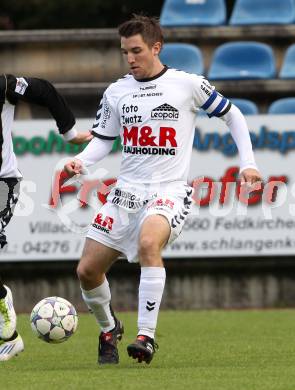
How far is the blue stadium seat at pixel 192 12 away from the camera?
744 inches

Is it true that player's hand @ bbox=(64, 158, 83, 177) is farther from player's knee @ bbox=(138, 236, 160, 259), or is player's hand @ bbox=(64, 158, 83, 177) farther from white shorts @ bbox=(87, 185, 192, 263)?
player's knee @ bbox=(138, 236, 160, 259)

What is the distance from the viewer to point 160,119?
27.3 ft

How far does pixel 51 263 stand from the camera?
1712 cm

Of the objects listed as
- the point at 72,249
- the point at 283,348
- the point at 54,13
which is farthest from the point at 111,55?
the point at 283,348

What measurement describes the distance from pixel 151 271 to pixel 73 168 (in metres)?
0.90

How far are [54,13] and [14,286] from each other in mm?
8986

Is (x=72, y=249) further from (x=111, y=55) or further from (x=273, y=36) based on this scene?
(x=273, y=36)

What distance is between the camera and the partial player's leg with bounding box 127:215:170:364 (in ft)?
26.0

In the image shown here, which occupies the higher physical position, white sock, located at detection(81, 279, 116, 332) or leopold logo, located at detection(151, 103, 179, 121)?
leopold logo, located at detection(151, 103, 179, 121)

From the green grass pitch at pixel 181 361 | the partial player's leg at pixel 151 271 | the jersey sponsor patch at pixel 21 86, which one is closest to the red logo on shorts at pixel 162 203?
the partial player's leg at pixel 151 271

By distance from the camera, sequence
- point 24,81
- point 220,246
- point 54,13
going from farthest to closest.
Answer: point 54,13
point 220,246
point 24,81

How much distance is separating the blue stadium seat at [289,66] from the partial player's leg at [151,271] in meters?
10.4

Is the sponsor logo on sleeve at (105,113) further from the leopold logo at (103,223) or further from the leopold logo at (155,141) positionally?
the leopold logo at (103,223)

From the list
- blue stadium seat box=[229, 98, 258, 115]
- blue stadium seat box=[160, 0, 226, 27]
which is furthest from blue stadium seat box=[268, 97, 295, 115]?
blue stadium seat box=[160, 0, 226, 27]
